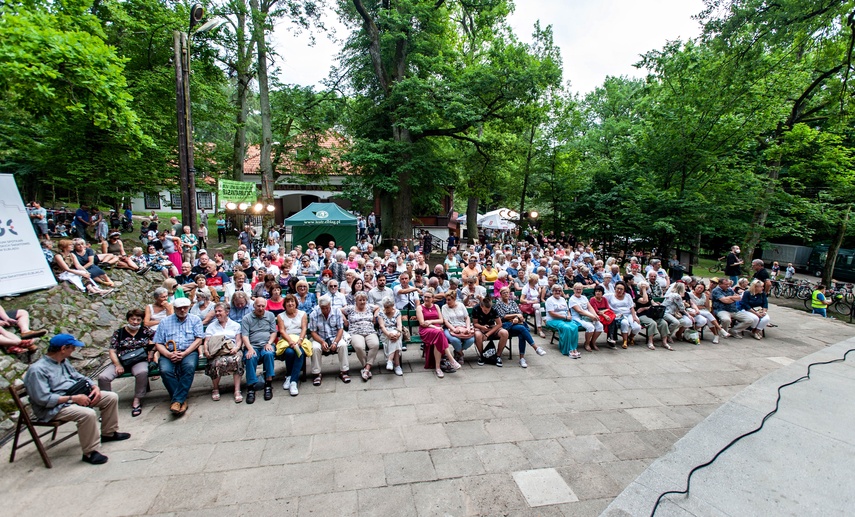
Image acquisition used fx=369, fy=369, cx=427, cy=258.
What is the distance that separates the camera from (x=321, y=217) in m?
15.5

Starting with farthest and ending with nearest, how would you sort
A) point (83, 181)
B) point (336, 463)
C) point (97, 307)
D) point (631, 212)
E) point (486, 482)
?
point (631, 212) → point (83, 181) → point (97, 307) → point (336, 463) → point (486, 482)

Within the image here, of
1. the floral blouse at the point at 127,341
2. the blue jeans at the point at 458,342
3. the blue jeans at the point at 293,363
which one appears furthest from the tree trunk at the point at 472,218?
the floral blouse at the point at 127,341

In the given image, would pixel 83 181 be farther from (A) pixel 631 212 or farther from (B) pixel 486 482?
(A) pixel 631 212

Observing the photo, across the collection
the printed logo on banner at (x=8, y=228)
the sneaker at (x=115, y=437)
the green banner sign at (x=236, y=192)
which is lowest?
the sneaker at (x=115, y=437)

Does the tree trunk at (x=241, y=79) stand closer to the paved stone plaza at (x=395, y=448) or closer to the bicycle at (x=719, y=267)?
the paved stone plaza at (x=395, y=448)

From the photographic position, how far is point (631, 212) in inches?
544

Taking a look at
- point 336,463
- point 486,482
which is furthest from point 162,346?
point 486,482

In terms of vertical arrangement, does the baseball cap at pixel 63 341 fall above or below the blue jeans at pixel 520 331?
above

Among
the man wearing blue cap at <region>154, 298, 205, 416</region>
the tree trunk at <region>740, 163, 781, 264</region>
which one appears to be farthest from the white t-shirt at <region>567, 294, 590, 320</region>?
the tree trunk at <region>740, 163, 781, 264</region>

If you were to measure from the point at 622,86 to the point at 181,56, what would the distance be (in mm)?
33674

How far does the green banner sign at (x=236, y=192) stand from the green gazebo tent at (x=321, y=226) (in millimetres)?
2606

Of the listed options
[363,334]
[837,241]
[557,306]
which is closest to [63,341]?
[363,334]

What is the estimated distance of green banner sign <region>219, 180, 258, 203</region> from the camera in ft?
39.2

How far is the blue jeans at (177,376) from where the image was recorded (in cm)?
471
